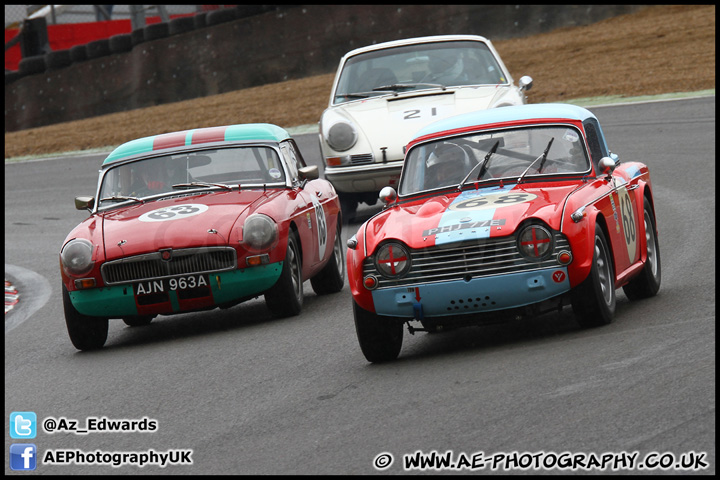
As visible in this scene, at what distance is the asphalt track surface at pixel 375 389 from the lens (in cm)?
473

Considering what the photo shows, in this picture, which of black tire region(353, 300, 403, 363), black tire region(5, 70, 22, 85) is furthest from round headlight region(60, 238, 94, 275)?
black tire region(5, 70, 22, 85)

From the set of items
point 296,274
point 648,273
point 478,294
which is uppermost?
point 478,294

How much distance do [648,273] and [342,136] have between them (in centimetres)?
493

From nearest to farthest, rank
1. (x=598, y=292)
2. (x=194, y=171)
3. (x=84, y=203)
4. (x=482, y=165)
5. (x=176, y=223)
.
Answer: (x=598, y=292) → (x=482, y=165) → (x=176, y=223) → (x=84, y=203) → (x=194, y=171)

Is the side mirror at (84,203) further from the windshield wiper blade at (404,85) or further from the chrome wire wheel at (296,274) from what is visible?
the windshield wiper blade at (404,85)

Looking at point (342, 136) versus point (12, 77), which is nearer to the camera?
point (342, 136)

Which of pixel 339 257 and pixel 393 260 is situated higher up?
pixel 393 260

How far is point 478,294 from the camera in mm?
A: 6344

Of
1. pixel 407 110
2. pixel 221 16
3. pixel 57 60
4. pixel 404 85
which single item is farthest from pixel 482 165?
pixel 57 60

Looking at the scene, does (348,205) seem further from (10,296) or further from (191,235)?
→ (191,235)

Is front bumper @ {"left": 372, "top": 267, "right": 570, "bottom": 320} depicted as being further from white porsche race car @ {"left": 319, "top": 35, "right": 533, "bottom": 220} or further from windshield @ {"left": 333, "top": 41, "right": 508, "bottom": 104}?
windshield @ {"left": 333, "top": 41, "right": 508, "bottom": 104}

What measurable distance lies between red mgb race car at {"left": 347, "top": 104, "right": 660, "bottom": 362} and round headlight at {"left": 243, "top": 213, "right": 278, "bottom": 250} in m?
1.10
